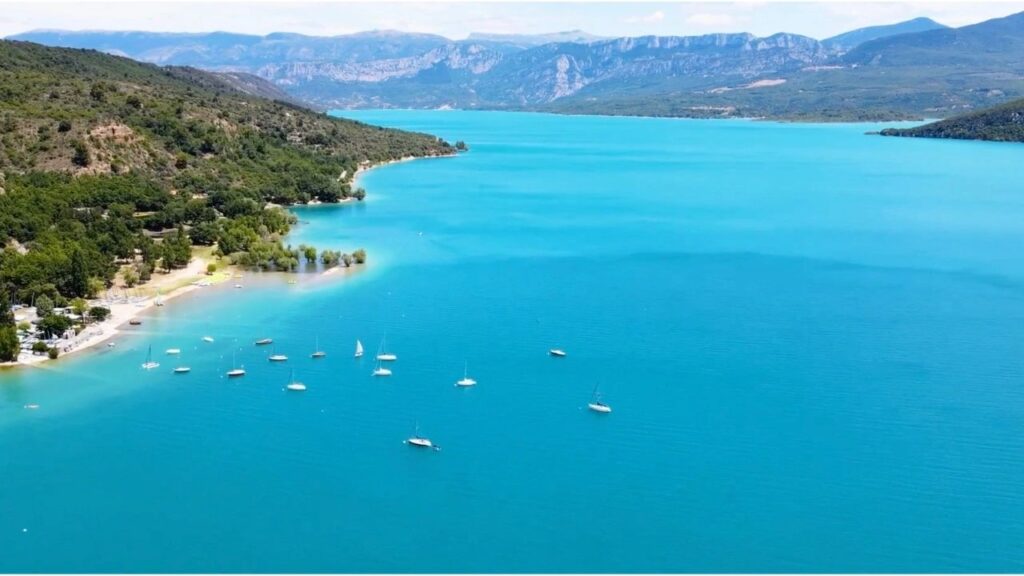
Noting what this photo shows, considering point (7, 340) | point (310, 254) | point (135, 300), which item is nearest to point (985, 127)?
point (310, 254)

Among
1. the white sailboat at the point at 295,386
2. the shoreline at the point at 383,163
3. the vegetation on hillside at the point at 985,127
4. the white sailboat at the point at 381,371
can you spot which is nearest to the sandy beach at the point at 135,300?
the white sailboat at the point at 295,386

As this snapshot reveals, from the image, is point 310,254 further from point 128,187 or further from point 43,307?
point 128,187

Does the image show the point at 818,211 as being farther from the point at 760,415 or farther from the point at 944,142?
the point at 944,142

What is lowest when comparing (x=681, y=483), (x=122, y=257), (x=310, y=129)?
(x=681, y=483)

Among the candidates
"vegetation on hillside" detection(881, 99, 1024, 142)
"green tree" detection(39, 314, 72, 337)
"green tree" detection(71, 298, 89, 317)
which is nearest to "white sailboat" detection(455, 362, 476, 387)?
"green tree" detection(39, 314, 72, 337)

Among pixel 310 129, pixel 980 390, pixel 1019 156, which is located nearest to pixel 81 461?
pixel 980 390

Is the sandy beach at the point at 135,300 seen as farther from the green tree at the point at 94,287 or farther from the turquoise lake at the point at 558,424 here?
the turquoise lake at the point at 558,424
